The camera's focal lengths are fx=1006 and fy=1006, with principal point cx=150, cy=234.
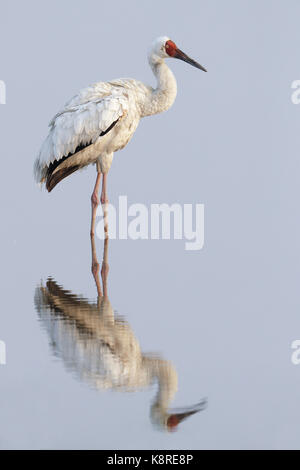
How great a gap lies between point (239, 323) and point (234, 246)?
5.90m

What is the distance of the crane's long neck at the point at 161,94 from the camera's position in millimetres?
14328

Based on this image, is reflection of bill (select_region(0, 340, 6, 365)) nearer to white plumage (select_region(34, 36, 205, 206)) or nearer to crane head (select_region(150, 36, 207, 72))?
white plumage (select_region(34, 36, 205, 206))

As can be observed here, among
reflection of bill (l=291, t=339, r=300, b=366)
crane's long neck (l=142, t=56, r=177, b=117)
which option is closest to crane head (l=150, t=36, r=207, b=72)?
crane's long neck (l=142, t=56, r=177, b=117)

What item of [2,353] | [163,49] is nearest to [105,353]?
[2,353]

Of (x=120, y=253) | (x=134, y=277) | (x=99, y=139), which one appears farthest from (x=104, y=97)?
(x=134, y=277)

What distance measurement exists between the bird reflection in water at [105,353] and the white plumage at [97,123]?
4514 millimetres

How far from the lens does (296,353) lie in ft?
23.1

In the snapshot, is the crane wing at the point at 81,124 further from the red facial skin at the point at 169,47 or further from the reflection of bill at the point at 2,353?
the reflection of bill at the point at 2,353

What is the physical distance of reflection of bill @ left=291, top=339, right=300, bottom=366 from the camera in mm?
6789

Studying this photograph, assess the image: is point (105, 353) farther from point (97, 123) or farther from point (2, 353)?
point (97, 123)

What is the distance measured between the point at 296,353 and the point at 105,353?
134cm

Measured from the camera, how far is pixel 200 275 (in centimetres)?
1115

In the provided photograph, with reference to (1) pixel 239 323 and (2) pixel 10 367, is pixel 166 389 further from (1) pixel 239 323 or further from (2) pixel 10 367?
(1) pixel 239 323

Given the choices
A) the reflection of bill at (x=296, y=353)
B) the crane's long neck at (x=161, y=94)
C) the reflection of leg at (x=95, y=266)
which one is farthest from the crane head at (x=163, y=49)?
the reflection of bill at (x=296, y=353)
